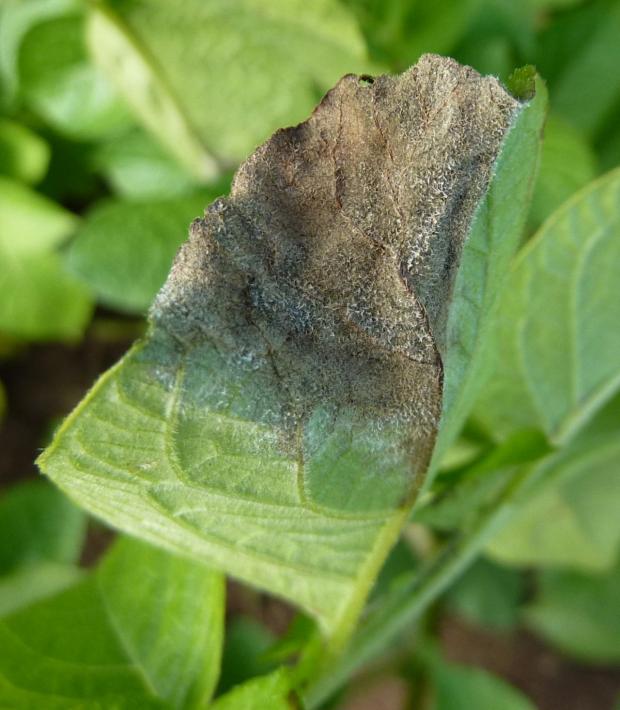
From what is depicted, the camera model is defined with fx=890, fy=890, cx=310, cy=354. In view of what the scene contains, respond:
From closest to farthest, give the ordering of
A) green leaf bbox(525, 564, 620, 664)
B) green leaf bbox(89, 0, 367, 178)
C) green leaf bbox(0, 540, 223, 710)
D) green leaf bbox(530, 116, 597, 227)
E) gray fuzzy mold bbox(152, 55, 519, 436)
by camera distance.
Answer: gray fuzzy mold bbox(152, 55, 519, 436)
green leaf bbox(0, 540, 223, 710)
green leaf bbox(89, 0, 367, 178)
green leaf bbox(530, 116, 597, 227)
green leaf bbox(525, 564, 620, 664)

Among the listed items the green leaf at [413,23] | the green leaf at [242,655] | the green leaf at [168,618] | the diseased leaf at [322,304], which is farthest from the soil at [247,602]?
the diseased leaf at [322,304]

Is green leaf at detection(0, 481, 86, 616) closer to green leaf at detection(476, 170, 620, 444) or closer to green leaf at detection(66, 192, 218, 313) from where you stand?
green leaf at detection(66, 192, 218, 313)

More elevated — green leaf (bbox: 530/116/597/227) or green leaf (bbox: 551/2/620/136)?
green leaf (bbox: 551/2/620/136)

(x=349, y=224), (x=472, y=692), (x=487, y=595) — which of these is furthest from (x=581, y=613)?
(x=349, y=224)

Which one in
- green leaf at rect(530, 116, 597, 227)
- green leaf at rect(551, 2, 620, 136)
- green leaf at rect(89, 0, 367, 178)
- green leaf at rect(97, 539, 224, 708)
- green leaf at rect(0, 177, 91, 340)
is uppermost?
green leaf at rect(551, 2, 620, 136)

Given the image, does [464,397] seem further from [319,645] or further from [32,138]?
[32,138]

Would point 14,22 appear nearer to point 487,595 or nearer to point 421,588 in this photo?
point 421,588

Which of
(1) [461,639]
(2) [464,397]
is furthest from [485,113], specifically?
(1) [461,639]

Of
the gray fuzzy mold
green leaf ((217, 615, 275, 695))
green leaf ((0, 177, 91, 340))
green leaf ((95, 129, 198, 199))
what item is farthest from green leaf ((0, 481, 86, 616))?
the gray fuzzy mold
